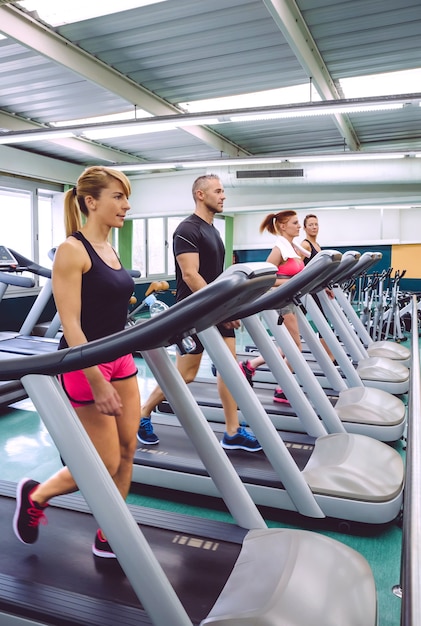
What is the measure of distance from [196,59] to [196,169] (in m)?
4.68

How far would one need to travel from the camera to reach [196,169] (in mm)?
9492

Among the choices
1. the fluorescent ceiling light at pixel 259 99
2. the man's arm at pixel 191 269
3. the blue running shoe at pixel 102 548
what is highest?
the fluorescent ceiling light at pixel 259 99

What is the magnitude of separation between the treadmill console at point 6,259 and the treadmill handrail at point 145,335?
3.78 metres

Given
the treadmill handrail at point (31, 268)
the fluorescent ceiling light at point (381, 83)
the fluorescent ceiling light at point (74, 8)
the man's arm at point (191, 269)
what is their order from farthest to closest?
the fluorescent ceiling light at point (381, 83), the treadmill handrail at point (31, 268), the fluorescent ceiling light at point (74, 8), the man's arm at point (191, 269)

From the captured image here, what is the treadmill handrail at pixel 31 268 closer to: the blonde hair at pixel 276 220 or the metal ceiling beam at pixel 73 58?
the metal ceiling beam at pixel 73 58

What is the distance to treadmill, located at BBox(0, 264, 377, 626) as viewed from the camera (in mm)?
1305

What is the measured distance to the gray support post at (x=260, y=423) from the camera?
2057 mm

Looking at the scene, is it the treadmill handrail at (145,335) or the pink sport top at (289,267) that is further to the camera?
the pink sport top at (289,267)

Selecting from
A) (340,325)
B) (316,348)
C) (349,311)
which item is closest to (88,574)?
(316,348)

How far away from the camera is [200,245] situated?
272cm

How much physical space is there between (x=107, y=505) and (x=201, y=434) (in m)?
0.51

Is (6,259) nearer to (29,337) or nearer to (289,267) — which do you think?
(29,337)

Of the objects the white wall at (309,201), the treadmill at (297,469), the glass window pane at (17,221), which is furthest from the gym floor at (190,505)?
the white wall at (309,201)

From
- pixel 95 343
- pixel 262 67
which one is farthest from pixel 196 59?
pixel 95 343
